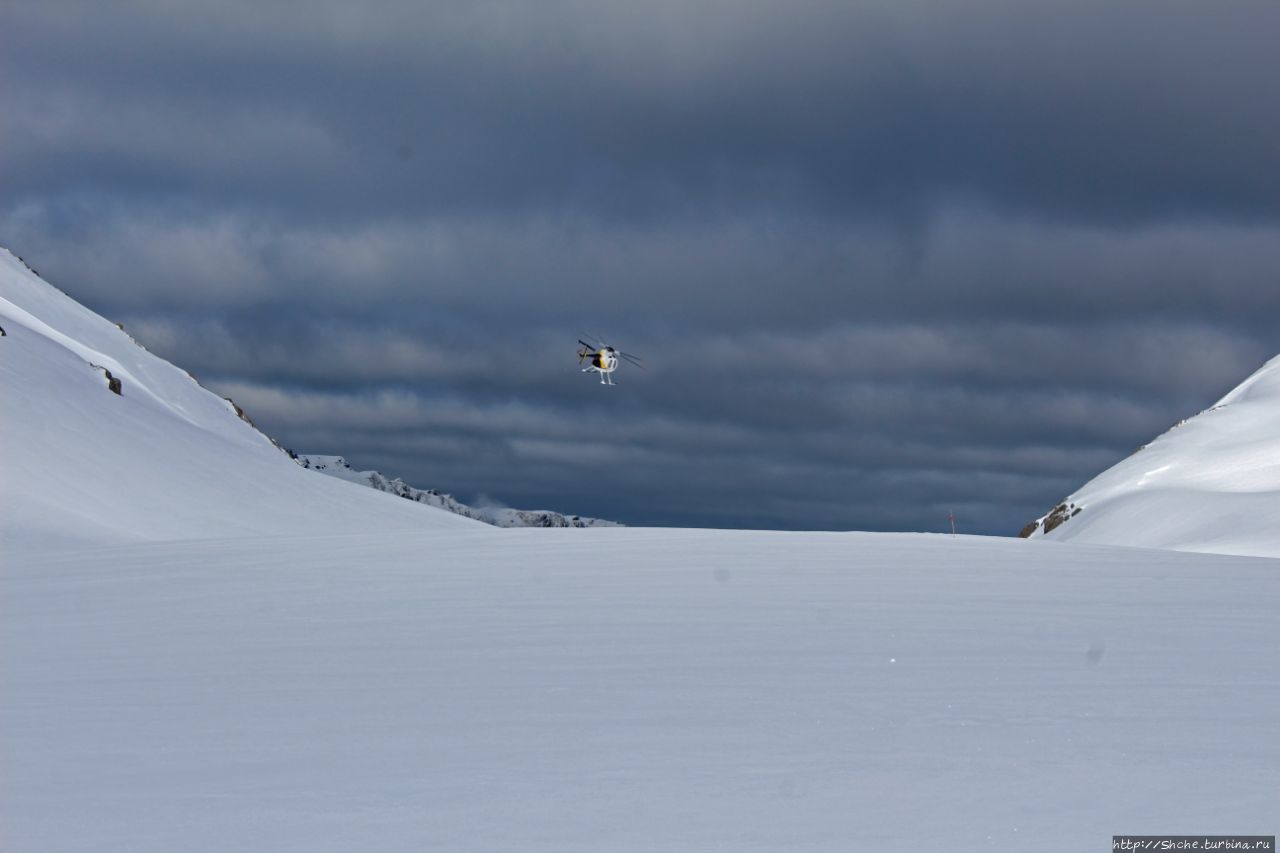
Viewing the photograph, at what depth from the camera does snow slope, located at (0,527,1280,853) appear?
6.52m

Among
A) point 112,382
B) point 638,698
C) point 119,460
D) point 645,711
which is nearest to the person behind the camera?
point 645,711

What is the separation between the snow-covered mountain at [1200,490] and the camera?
186ft

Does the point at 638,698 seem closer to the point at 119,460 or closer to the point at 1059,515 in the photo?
the point at 119,460

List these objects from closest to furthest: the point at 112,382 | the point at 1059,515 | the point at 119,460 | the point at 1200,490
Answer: the point at 119,460
the point at 112,382
the point at 1200,490
the point at 1059,515

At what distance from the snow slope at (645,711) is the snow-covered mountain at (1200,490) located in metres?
43.7

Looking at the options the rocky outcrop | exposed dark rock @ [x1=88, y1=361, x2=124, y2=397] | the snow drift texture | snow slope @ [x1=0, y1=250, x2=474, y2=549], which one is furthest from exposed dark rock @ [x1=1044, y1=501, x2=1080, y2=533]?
the snow drift texture

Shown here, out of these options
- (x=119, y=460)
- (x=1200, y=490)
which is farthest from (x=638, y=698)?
(x=1200, y=490)

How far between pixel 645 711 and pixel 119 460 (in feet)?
168

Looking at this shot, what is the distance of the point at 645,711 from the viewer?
8734 millimetres

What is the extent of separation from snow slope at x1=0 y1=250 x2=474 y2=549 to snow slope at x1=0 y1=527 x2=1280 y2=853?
1029 inches

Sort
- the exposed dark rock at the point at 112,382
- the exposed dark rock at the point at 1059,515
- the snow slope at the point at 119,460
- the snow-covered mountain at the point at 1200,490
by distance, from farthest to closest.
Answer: the exposed dark rock at the point at 1059,515, the exposed dark rock at the point at 112,382, the snow-covered mountain at the point at 1200,490, the snow slope at the point at 119,460

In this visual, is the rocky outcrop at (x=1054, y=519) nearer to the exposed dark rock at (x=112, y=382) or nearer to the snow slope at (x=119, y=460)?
the snow slope at (x=119, y=460)

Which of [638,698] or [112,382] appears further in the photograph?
[112,382]

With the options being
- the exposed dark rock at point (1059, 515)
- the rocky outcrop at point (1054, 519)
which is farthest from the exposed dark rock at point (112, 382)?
the exposed dark rock at point (1059, 515)
